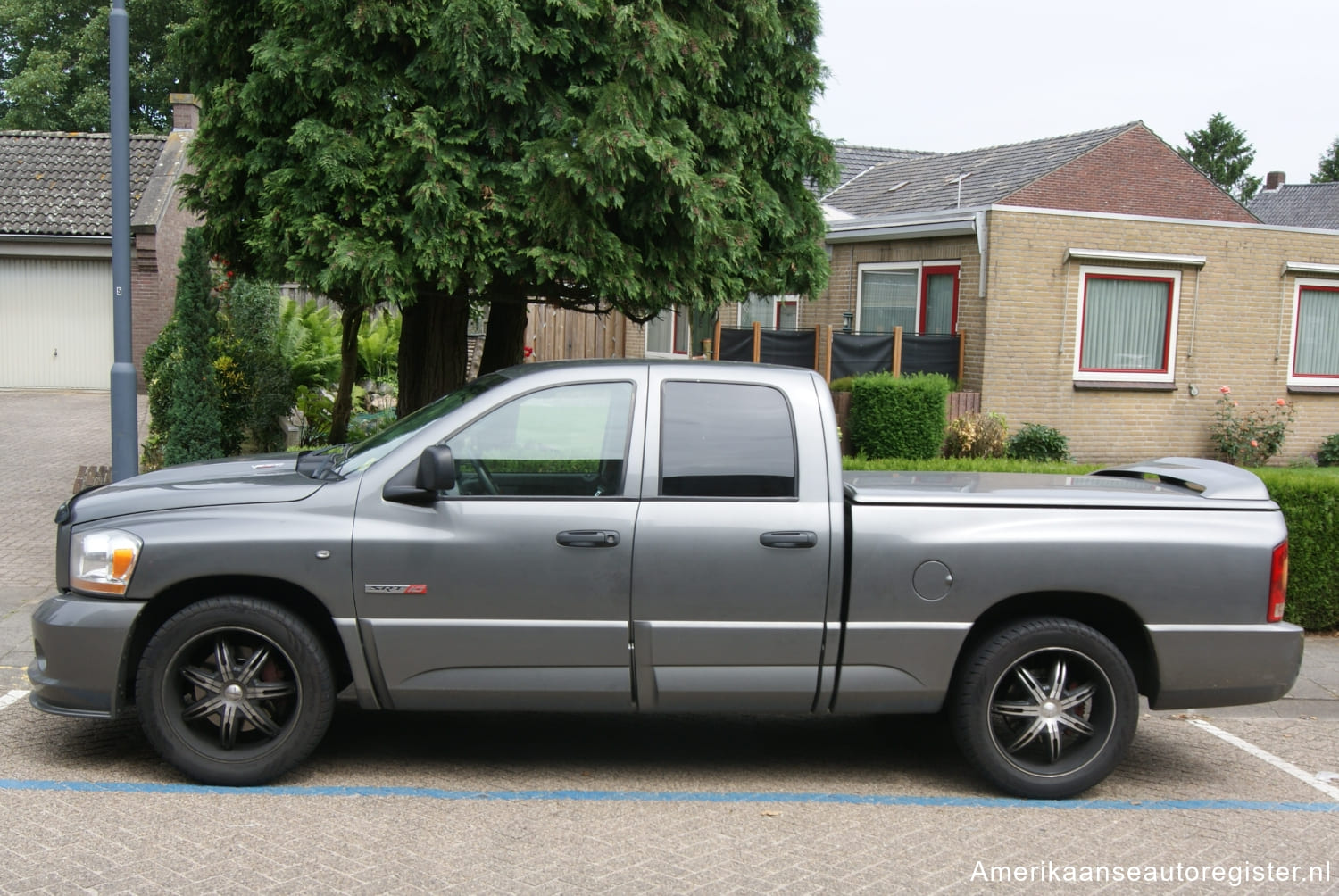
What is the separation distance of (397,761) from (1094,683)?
3.10 meters

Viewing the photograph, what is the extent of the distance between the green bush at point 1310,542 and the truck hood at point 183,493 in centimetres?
660

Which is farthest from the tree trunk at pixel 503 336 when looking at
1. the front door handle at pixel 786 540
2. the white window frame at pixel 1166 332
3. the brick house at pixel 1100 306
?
the white window frame at pixel 1166 332

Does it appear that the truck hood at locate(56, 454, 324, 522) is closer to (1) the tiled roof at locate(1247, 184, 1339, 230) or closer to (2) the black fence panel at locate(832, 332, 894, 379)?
(2) the black fence panel at locate(832, 332, 894, 379)

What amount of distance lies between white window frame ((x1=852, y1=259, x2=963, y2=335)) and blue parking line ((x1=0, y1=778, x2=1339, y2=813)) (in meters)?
11.2

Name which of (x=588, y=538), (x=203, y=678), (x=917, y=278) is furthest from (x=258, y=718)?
(x=917, y=278)

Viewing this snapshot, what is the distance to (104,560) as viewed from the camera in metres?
5.02

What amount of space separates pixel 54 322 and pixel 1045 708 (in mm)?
22938

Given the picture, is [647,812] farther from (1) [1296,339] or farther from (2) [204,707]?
(1) [1296,339]

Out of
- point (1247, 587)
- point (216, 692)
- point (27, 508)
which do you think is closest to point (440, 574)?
point (216, 692)

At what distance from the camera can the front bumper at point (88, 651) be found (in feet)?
16.3

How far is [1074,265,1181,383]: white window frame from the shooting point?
15930 millimetres

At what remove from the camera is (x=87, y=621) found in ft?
16.3

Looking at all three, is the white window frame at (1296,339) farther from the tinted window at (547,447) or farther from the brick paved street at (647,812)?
the tinted window at (547,447)

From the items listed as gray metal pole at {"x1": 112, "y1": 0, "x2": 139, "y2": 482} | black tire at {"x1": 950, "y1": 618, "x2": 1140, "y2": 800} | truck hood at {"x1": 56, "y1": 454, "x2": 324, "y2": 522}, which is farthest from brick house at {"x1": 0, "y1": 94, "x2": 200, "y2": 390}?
black tire at {"x1": 950, "y1": 618, "x2": 1140, "y2": 800}
